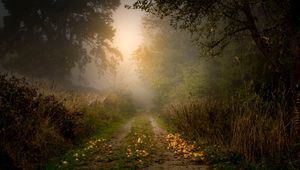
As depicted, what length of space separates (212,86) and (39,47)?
21206 millimetres

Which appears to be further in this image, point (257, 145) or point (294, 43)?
point (294, 43)

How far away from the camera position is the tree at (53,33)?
3934 cm

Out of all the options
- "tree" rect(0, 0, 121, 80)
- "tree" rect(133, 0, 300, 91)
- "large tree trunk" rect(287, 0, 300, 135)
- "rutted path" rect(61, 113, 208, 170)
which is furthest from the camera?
"tree" rect(0, 0, 121, 80)

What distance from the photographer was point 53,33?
4259 centimetres

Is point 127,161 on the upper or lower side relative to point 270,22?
lower

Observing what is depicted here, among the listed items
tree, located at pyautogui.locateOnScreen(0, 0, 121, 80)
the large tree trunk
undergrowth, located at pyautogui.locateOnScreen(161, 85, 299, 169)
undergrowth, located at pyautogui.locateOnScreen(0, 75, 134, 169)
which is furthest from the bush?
tree, located at pyautogui.locateOnScreen(0, 0, 121, 80)

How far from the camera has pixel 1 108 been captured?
10578 mm

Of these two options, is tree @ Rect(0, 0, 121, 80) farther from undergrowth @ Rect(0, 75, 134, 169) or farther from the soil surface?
the soil surface

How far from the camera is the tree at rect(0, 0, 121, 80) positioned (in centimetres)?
3934

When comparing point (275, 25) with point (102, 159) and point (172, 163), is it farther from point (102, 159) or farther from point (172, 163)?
point (102, 159)

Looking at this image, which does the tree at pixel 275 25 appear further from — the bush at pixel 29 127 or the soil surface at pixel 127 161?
the bush at pixel 29 127

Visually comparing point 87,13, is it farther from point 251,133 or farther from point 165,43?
point 251,133

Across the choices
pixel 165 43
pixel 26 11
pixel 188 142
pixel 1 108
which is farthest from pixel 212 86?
pixel 26 11

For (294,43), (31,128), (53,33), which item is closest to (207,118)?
(294,43)
